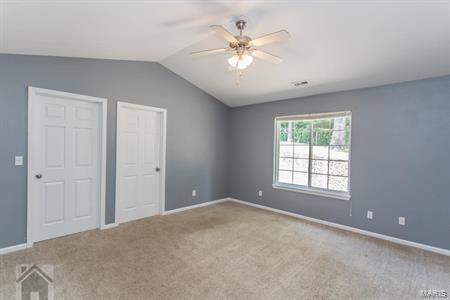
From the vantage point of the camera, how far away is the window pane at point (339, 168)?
390cm

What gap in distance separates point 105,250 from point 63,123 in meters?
1.93

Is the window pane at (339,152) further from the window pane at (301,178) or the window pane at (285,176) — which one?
the window pane at (285,176)

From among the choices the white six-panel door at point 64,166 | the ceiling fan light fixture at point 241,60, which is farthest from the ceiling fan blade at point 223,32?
the white six-panel door at point 64,166

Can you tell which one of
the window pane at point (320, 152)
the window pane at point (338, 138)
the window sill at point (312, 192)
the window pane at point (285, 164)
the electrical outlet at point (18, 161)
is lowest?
the window sill at point (312, 192)

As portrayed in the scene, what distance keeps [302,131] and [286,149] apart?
1.72 feet

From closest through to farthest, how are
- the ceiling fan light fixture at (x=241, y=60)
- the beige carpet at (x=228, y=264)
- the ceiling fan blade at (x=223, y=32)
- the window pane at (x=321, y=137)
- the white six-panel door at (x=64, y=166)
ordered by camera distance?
the ceiling fan blade at (x=223, y=32) → the beige carpet at (x=228, y=264) → the ceiling fan light fixture at (x=241, y=60) → the white six-panel door at (x=64, y=166) → the window pane at (x=321, y=137)

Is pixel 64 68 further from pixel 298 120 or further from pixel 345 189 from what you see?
pixel 345 189

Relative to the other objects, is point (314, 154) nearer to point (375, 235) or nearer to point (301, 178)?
point (301, 178)

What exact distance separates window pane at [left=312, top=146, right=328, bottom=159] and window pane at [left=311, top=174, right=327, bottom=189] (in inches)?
14.8

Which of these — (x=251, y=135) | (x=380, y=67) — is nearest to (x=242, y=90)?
(x=251, y=135)

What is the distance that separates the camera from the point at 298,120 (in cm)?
450

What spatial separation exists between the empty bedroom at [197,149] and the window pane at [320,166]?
0.04m

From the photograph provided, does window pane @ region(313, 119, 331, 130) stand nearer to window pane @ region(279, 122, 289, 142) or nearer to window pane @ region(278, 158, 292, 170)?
window pane @ region(279, 122, 289, 142)

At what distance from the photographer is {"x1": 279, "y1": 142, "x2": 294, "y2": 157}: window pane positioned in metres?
4.67
